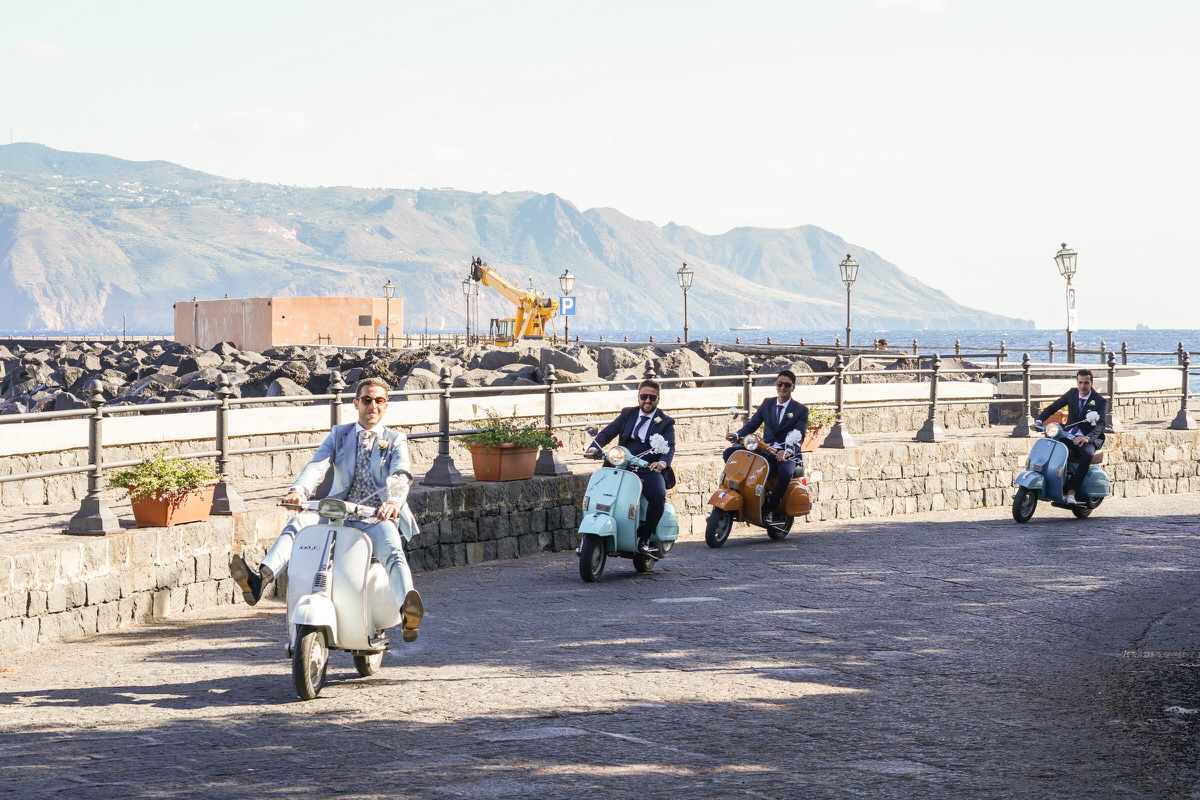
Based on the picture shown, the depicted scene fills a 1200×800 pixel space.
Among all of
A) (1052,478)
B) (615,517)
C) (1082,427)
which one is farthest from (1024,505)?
(615,517)

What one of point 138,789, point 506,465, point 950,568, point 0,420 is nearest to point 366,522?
point 138,789

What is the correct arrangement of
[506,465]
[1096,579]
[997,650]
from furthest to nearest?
[506,465] → [1096,579] → [997,650]

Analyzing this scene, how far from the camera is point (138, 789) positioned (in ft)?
16.9

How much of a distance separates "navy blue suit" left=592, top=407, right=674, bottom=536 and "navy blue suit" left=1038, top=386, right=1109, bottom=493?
588 centimetres

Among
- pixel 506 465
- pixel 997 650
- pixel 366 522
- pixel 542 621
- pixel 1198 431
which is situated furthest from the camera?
pixel 1198 431

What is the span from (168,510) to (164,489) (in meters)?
0.16

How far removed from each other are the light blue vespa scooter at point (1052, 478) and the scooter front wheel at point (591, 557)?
621cm

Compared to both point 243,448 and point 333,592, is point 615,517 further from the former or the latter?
point 333,592

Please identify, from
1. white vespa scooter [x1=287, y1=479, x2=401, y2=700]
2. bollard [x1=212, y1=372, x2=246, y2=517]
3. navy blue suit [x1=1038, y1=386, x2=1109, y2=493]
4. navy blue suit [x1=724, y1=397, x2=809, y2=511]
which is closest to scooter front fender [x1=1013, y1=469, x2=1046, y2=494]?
A: navy blue suit [x1=1038, y1=386, x2=1109, y2=493]

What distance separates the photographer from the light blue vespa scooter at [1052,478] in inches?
576

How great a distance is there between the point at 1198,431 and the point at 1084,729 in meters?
16.3

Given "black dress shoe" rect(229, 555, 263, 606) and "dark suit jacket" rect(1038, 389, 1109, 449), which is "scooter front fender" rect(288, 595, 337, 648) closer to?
"black dress shoe" rect(229, 555, 263, 606)

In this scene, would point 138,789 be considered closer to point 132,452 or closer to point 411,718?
point 411,718

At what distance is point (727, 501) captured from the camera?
12.5 metres
